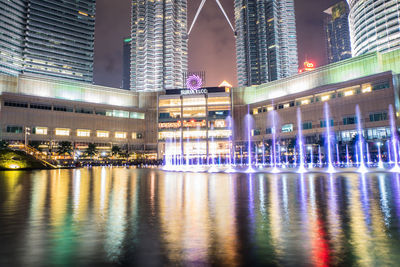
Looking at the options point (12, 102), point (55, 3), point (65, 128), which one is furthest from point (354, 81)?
point (55, 3)

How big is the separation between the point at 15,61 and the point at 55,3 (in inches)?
2077

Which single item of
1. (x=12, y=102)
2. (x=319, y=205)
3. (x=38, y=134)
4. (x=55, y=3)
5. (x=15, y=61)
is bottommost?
(x=319, y=205)

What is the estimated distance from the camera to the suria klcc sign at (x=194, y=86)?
123 meters

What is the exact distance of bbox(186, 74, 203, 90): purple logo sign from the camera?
12369cm

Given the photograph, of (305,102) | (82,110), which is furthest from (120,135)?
(305,102)

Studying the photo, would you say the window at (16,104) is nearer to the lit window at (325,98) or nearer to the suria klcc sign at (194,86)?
the suria klcc sign at (194,86)

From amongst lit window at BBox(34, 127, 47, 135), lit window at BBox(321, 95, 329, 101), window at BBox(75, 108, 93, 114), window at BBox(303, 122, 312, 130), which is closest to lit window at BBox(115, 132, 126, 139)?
window at BBox(75, 108, 93, 114)

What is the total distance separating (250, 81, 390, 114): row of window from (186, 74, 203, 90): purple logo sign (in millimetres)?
26511

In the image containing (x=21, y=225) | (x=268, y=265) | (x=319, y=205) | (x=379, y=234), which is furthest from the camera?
(x=319, y=205)

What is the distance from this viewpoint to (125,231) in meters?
7.16

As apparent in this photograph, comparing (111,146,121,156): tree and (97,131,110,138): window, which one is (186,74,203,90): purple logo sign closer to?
(97,131,110,138): window

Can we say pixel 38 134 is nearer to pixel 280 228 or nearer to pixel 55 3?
pixel 280 228

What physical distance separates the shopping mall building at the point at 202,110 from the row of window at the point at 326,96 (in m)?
0.27

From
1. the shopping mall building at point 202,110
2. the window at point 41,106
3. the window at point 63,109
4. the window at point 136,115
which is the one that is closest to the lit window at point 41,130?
the shopping mall building at point 202,110
